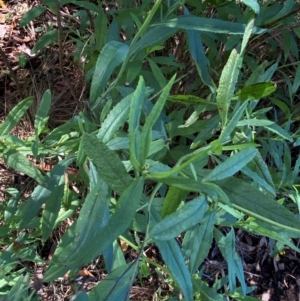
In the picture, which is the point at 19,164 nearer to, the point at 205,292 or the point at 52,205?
the point at 52,205

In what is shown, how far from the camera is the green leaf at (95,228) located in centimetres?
67

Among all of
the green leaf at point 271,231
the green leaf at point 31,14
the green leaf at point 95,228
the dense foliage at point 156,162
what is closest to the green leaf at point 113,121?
the dense foliage at point 156,162

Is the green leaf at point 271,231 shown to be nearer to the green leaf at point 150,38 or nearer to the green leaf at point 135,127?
the green leaf at point 135,127

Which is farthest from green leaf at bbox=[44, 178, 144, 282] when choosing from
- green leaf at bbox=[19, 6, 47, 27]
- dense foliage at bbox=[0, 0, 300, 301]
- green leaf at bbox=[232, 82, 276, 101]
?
green leaf at bbox=[19, 6, 47, 27]

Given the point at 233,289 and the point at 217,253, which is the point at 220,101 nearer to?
the point at 233,289

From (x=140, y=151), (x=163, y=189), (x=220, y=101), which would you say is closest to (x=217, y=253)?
(x=163, y=189)

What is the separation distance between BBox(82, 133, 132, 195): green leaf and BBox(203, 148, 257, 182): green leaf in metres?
0.13

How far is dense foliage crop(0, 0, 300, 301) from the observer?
2.37 feet

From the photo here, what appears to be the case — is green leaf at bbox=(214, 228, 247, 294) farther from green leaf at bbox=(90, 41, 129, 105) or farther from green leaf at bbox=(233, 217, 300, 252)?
green leaf at bbox=(90, 41, 129, 105)

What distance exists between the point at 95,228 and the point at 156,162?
149 mm

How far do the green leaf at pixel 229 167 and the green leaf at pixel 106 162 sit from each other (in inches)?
5.1

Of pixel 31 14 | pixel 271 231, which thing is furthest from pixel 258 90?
pixel 31 14

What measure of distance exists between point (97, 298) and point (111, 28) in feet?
2.54

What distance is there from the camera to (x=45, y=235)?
1.12 metres
